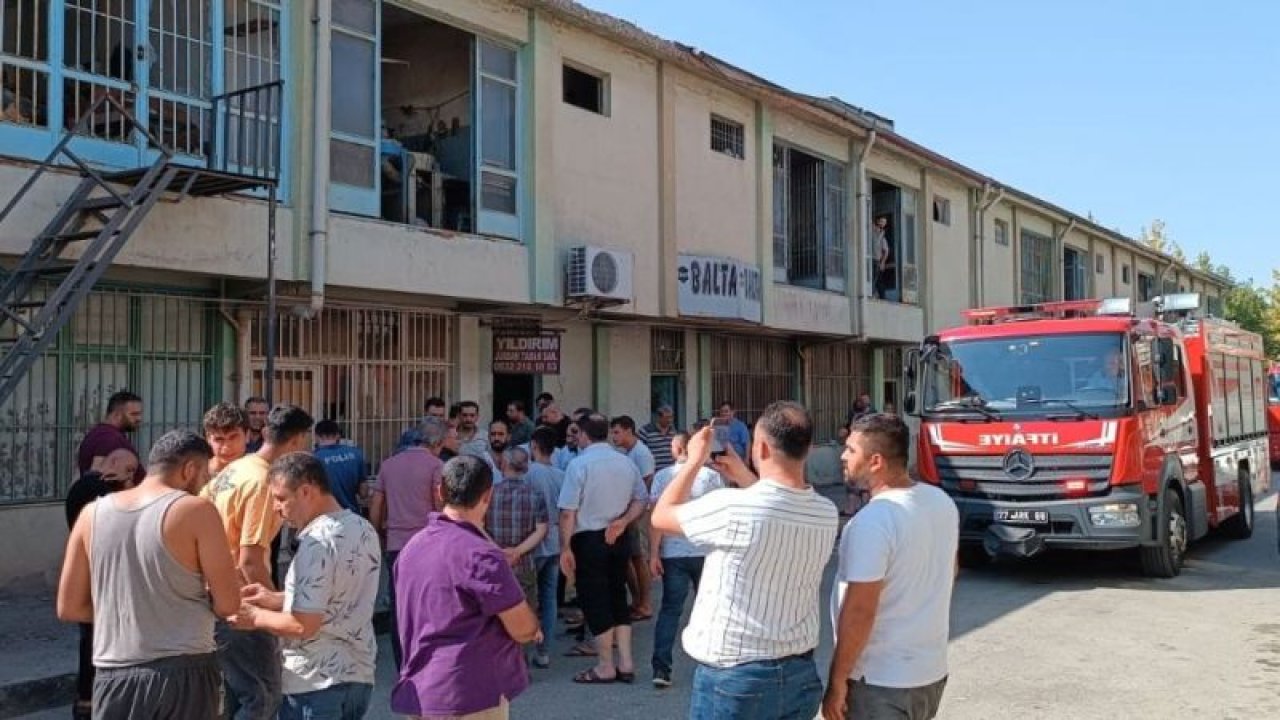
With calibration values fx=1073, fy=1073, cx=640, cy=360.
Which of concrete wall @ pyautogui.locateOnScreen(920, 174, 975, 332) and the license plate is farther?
concrete wall @ pyautogui.locateOnScreen(920, 174, 975, 332)

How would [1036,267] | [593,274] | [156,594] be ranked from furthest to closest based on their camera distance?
1. [1036,267]
2. [593,274]
3. [156,594]

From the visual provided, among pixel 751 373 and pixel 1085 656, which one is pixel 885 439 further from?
pixel 751 373

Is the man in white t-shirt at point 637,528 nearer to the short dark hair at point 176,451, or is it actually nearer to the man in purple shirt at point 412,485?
the man in purple shirt at point 412,485

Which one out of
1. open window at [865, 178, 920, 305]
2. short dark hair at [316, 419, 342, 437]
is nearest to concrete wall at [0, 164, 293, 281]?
short dark hair at [316, 419, 342, 437]

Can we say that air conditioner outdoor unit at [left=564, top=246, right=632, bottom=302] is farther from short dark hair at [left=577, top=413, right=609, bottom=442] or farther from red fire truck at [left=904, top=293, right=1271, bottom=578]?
short dark hair at [left=577, top=413, right=609, bottom=442]

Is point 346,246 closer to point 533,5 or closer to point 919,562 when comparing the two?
point 533,5

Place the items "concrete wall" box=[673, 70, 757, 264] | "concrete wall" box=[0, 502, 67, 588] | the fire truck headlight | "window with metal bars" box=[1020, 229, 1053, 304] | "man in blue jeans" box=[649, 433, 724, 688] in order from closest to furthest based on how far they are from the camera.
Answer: "man in blue jeans" box=[649, 433, 724, 688] < "concrete wall" box=[0, 502, 67, 588] < the fire truck headlight < "concrete wall" box=[673, 70, 757, 264] < "window with metal bars" box=[1020, 229, 1053, 304]

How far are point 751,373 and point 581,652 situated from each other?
11025 mm

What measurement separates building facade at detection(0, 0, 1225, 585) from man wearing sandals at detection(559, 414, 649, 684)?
3.45 metres

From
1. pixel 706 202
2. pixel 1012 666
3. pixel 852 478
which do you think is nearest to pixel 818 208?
pixel 706 202

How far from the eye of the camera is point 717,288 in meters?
15.5

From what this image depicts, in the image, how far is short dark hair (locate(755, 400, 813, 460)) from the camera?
3.49 metres

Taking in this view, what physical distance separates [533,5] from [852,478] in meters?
10.2

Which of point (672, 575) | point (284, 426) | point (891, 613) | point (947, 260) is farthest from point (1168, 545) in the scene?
point (947, 260)
